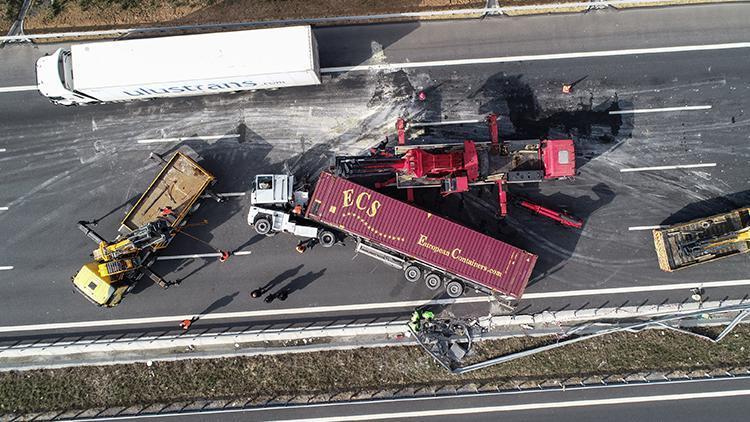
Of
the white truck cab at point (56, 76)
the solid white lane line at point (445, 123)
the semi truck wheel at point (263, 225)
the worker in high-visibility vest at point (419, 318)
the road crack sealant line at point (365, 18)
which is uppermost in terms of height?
the road crack sealant line at point (365, 18)

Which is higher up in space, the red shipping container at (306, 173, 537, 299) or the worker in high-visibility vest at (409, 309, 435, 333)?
the red shipping container at (306, 173, 537, 299)

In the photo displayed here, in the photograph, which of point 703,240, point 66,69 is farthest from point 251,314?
point 703,240

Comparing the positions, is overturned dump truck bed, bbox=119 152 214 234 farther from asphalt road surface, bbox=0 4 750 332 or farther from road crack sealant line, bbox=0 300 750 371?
road crack sealant line, bbox=0 300 750 371

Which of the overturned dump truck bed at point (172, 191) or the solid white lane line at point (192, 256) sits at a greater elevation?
the overturned dump truck bed at point (172, 191)

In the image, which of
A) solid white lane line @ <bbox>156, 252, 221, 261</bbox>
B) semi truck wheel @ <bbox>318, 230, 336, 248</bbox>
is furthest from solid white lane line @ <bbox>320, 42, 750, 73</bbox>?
solid white lane line @ <bbox>156, 252, 221, 261</bbox>

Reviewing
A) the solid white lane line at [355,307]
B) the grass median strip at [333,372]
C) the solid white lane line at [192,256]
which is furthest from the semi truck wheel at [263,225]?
the grass median strip at [333,372]

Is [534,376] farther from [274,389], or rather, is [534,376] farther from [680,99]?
[680,99]

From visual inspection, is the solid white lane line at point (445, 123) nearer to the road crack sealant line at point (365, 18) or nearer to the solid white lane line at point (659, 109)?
the road crack sealant line at point (365, 18)
